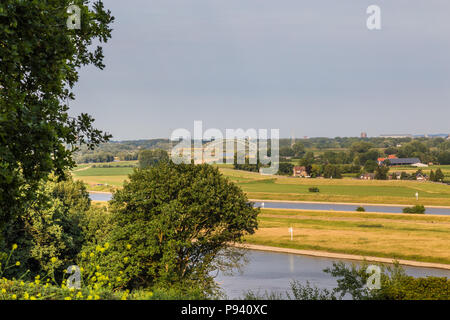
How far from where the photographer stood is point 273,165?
177500mm

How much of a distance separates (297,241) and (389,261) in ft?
40.9

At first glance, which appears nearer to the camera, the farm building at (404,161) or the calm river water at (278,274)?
the calm river water at (278,274)

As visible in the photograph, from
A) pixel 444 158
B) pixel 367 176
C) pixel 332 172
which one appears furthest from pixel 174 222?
pixel 444 158

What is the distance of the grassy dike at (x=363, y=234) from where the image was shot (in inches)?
2014

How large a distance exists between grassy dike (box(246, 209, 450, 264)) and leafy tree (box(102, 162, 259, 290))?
26.5 metres

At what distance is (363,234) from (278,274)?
2564 cm

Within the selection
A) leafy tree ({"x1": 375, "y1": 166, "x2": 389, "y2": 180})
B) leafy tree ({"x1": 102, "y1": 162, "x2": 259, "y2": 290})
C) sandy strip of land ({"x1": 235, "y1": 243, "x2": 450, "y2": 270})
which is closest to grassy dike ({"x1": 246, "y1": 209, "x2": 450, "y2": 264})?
sandy strip of land ({"x1": 235, "y1": 243, "x2": 450, "y2": 270})

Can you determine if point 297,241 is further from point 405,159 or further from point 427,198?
point 405,159

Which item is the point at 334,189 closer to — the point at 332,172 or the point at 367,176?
the point at 332,172

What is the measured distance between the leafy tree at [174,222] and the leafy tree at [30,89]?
14257mm

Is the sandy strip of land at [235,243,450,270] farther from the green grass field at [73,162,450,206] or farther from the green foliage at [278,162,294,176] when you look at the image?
the green foliage at [278,162,294,176]

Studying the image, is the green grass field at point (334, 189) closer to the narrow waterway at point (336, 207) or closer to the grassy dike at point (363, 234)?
the narrow waterway at point (336, 207)

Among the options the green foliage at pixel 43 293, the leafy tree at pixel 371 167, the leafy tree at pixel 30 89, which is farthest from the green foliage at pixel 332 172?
the green foliage at pixel 43 293

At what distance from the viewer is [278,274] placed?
4019 centimetres
